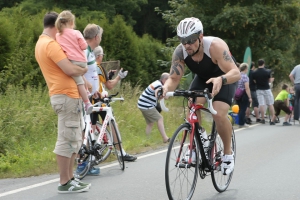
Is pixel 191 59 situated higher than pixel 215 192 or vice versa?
pixel 191 59

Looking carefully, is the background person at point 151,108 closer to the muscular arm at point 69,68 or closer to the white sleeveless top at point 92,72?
the white sleeveless top at point 92,72

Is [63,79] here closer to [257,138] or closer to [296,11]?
[257,138]

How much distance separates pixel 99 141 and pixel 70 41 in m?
1.75

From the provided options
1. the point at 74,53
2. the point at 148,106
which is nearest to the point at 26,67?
the point at 148,106

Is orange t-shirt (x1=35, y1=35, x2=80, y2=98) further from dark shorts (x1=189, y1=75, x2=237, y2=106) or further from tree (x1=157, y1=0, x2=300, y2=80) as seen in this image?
tree (x1=157, y1=0, x2=300, y2=80)

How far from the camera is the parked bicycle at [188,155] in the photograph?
6242 mm

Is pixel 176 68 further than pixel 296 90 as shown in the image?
No

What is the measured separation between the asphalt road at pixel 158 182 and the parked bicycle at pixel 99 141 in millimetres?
222

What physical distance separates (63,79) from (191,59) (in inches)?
57.7

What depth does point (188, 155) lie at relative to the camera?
650cm

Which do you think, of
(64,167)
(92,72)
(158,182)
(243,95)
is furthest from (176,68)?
(243,95)

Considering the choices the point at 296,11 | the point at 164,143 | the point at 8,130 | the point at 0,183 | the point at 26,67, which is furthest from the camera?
the point at 296,11

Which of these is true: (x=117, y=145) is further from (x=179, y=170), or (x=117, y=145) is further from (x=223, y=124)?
(x=179, y=170)

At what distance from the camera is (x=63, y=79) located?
7262mm
